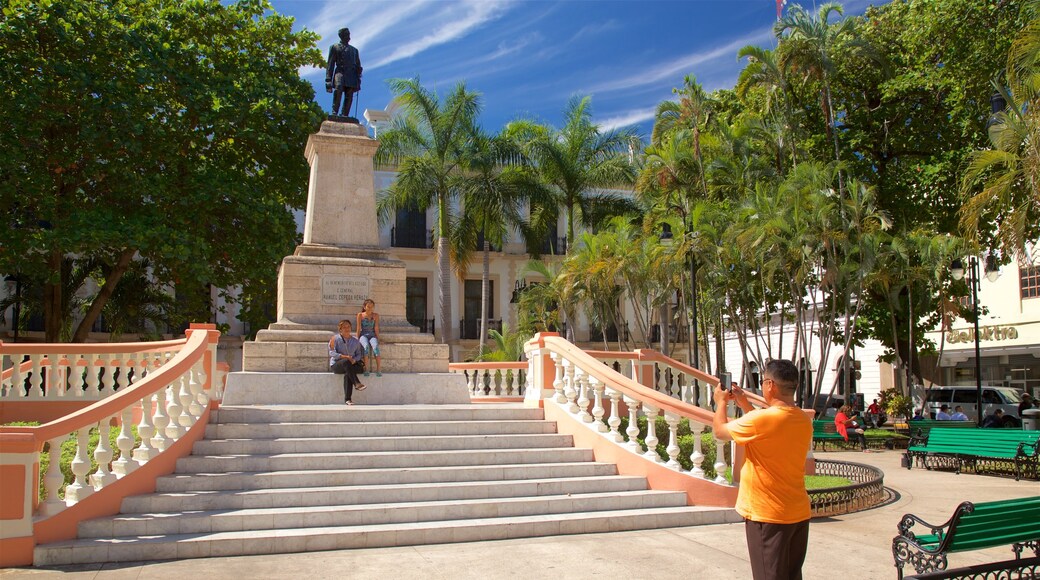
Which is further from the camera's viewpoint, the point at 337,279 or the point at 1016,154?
the point at 337,279

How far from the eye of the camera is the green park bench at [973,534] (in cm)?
589

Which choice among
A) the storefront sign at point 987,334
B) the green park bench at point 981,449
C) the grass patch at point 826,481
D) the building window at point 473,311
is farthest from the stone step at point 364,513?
the building window at point 473,311

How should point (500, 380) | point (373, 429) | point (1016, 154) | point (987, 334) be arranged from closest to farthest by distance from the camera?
1. point (373, 429)
2. point (1016, 154)
3. point (500, 380)
4. point (987, 334)

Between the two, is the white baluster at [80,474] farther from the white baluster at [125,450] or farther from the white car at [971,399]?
the white car at [971,399]

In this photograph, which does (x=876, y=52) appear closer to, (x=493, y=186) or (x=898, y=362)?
(x=898, y=362)

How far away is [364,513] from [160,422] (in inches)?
101

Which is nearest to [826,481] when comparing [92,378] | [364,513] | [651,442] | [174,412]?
[651,442]

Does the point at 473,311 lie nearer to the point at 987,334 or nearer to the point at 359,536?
the point at 987,334

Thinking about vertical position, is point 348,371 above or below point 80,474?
→ above

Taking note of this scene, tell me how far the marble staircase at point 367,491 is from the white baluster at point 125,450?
1.10 ft

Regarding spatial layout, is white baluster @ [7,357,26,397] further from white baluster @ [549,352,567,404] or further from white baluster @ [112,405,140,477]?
white baluster @ [549,352,567,404]

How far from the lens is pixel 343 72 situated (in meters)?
15.2

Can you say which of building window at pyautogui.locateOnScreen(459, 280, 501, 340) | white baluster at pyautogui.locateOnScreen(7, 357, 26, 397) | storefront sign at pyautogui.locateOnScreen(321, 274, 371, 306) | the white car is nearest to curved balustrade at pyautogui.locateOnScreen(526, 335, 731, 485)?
storefront sign at pyautogui.locateOnScreen(321, 274, 371, 306)

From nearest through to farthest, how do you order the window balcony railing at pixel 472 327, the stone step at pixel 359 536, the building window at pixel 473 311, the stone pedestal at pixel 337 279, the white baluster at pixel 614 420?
the stone step at pixel 359 536 → the white baluster at pixel 614 420 → the stone pedestal at pixel 337 279 → the window balcony railing at pixel 472 327 → the building window at pixel 473 311
